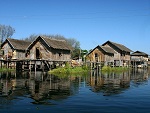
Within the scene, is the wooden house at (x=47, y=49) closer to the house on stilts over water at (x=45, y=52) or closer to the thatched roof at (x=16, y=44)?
the house on stilts over water at (x=45, y=52)

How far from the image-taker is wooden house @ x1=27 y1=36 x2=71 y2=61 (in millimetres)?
53094

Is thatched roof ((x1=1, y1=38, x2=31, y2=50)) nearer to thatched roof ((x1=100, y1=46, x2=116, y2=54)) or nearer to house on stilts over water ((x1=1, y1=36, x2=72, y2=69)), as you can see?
house on stilts over water ((x1=1, y1=36, x2=72, y2=69))

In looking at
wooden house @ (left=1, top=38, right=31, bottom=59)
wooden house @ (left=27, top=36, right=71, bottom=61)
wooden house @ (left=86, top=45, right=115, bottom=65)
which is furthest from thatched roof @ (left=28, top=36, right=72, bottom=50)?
wooden house @ (left=86, top=45, right=115, bottom=65)

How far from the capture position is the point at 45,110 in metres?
15.6

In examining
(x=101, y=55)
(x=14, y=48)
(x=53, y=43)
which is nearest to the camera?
(x=53, y=43)

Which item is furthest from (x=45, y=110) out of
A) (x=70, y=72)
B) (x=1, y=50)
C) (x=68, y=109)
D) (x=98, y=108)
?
(x=1, y=50)

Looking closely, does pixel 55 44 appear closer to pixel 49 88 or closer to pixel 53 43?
pixel 53 43

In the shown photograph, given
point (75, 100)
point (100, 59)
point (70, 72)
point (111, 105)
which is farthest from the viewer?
point (100, 59)

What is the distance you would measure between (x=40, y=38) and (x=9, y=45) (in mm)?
12228

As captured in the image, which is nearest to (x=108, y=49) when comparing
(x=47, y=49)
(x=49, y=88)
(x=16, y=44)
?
(x=47, y=49)

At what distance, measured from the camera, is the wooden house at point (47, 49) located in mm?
53094

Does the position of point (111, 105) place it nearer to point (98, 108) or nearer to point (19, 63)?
point (98, 108)

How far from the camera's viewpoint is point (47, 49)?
5350 centimetres

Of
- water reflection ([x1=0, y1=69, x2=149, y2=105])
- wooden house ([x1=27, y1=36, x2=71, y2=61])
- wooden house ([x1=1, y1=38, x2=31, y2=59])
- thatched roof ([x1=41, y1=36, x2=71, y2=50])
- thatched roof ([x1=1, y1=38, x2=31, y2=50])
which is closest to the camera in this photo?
water reflection ([x1=0, y1=69, x2=149, y2=105])
